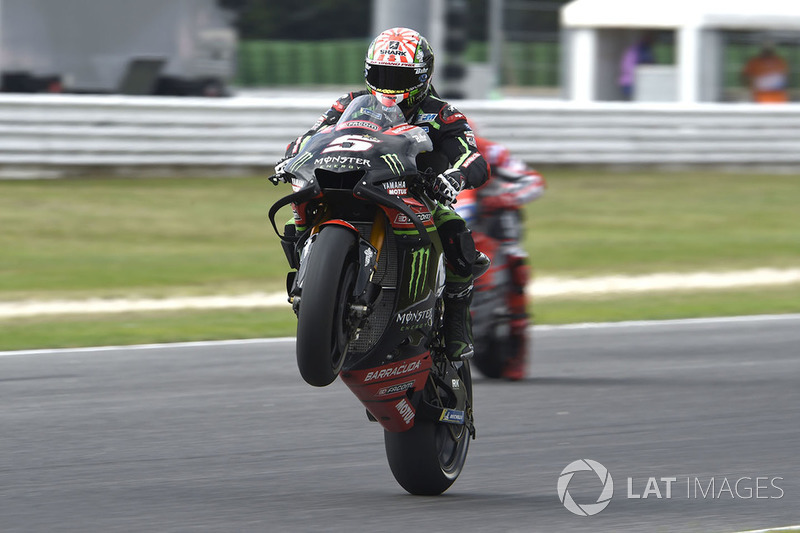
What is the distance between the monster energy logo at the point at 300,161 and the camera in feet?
16.3

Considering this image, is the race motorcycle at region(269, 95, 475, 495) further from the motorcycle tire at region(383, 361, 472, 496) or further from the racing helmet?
the racing helmet

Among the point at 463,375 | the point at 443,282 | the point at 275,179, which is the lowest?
the point at 463,375

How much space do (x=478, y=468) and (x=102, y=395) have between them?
2547 mm

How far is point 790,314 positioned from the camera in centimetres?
1201

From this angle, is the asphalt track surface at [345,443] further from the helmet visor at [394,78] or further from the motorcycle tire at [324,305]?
the helmet visor at [394,78]

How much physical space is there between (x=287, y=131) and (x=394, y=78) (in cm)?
1283

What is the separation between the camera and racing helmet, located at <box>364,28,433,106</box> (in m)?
5.29

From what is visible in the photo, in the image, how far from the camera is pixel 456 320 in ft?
18.7

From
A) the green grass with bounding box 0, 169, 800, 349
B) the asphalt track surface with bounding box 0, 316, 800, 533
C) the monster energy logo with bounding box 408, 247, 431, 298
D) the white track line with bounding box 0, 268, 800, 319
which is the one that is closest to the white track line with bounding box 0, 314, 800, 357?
the asphalt track surface with bounding box 0, 316, 800, 533

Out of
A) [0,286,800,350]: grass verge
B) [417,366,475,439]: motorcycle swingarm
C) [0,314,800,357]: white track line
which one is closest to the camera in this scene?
[417,366,475,439]: motorcycle swingarm

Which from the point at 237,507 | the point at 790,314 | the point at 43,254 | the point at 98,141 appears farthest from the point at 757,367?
the point at 98,141

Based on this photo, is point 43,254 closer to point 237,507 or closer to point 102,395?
point 102,395

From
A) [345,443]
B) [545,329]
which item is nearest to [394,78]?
[345,443]

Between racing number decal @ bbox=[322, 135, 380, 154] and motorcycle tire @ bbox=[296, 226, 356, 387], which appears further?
racing number decal @ bbox=[322, 135, 380, 154]
